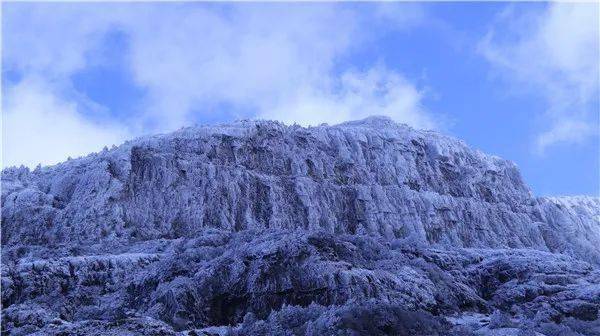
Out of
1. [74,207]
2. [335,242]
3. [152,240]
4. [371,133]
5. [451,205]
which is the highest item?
[371,133]

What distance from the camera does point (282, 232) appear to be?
46938 mm

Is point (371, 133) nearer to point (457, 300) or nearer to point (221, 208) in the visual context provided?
point (221, 208)

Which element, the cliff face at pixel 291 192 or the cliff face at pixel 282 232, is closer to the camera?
the cliff face at pixel 282 232

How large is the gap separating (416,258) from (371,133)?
4426cm

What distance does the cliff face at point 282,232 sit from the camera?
3716cm

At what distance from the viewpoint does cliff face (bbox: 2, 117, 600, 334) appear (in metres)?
37.2

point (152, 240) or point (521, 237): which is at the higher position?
point (521, 237)

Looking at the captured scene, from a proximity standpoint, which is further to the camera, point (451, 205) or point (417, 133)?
point (417, 133)

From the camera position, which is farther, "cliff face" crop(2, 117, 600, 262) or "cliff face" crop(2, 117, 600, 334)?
"cliff face" crop(2, 117, 600, 262)

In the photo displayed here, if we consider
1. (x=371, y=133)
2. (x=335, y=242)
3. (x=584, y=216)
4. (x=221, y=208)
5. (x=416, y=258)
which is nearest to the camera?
(x=335, y=242)

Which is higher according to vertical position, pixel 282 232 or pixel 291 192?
pixel 291 192

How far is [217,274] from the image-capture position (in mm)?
39500

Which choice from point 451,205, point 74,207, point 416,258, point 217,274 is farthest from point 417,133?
point 217,274

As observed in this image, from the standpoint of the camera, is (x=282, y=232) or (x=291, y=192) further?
(x=291, y=192)
